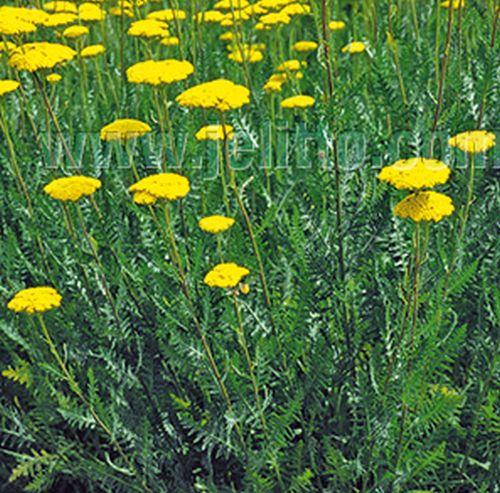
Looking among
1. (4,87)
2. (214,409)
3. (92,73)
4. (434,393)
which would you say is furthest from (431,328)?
(92,73)

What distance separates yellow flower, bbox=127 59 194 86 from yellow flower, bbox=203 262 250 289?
0.43 m

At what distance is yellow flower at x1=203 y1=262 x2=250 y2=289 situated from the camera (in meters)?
1.59

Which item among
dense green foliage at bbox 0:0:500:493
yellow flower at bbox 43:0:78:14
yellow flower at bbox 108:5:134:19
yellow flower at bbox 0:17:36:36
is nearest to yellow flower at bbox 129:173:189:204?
dense green foliage at bbox 0:0:500:493

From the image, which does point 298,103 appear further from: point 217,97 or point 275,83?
point 217,97

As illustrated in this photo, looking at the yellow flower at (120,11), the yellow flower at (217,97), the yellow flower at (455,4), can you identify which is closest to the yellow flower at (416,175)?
the yellow flower at (217,97)

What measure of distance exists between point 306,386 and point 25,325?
0.81m

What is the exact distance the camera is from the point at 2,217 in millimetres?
2527

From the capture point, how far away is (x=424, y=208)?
55.1 inches

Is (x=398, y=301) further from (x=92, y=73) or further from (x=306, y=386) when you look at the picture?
(x=92, y=73)

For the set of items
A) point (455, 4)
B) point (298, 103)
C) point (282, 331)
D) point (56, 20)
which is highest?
point (56, 20)

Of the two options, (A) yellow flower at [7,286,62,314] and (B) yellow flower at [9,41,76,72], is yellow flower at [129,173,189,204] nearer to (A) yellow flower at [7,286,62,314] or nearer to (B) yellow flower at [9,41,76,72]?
(A) yellow flower at [7,286,62,314]

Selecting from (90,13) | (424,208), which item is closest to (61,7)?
(90,13)

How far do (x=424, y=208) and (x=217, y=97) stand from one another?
1.53 ft

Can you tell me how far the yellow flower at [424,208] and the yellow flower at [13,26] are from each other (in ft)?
3.58
